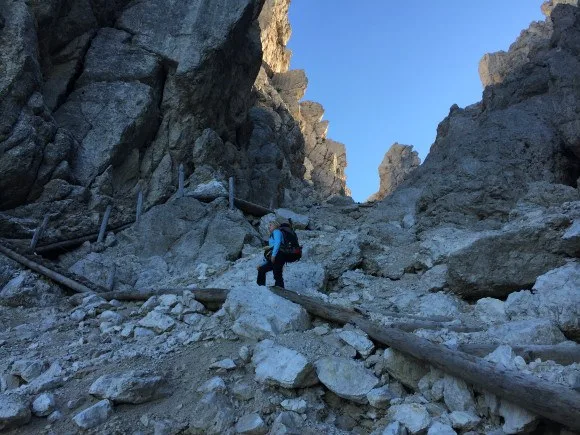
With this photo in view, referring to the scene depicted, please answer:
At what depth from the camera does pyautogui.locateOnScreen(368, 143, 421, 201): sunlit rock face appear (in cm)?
6888

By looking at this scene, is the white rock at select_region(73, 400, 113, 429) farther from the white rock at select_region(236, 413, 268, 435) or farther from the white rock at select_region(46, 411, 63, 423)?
the white rock at select_region(236, 413, 268, 435)

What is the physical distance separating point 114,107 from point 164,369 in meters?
21.2

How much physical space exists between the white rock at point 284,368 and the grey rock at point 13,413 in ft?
8.57

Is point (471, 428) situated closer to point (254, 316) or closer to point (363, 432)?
point (363, 432)

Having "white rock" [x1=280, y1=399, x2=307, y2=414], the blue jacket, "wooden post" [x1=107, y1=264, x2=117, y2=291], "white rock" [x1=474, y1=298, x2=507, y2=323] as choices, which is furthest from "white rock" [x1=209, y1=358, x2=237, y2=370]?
"wooden post" [x1=107, y1=264, x2=117, y2=291]

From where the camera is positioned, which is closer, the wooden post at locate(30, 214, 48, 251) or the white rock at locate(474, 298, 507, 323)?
the white rock at locate(474, 298, 507, 323)

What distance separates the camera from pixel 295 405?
477 centimetres

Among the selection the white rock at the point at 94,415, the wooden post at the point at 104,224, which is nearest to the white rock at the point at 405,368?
the white rock at the point at 94,415

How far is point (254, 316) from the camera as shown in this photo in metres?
6.80

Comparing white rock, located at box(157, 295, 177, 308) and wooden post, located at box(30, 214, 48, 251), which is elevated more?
wooden post, located at box(30, 214, 48, 251)

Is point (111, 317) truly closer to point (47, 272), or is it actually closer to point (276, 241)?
point (276, 241)

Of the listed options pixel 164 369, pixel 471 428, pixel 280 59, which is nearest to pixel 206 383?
pixel 164 369

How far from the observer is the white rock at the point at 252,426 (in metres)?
4.43

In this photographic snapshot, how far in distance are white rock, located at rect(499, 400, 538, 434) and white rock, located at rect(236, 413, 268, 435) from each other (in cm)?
230
